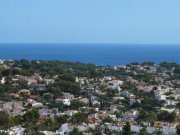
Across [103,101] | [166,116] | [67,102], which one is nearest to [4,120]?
[67,102]

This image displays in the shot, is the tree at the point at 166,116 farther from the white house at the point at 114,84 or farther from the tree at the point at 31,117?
the white house at the point at 114,84

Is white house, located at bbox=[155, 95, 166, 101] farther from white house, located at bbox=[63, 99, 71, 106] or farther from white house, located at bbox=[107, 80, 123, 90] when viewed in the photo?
white house, located at bbox=[63, 99, 71, 106]

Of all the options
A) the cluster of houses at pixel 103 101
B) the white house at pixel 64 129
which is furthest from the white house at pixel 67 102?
the white house at pixel 64 129

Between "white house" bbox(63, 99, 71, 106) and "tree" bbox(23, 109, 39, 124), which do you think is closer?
"tree" bbox(23, 109, 39, 124)

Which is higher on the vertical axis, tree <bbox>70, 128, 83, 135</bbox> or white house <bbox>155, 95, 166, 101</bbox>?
tree <bbox>70, 128, 83, 135</bbox>

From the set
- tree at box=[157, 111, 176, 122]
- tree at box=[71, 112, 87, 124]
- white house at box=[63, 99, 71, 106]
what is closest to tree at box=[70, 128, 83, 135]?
tree at box=[71, 112, 87, 124]

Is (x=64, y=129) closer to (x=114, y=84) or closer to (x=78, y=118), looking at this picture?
(x=78, y=118)

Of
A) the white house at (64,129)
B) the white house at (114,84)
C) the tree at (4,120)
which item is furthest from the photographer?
the white house at (114,84)

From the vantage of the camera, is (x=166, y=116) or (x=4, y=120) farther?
(x=166, y=116)

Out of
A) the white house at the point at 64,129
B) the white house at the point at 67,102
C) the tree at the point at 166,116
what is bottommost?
the white house at the point at 67,102

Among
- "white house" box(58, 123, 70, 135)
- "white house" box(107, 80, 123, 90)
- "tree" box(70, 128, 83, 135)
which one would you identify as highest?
"tree" box(70, 128, 83, 135)

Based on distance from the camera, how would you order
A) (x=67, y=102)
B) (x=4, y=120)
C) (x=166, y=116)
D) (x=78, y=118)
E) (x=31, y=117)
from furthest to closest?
(x=67, y=102), (x=166, y=116), (x=78, y=118), (x=31, y=117), (x=4, y=120)

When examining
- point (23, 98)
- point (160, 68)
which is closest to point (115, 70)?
point (160, 68)
